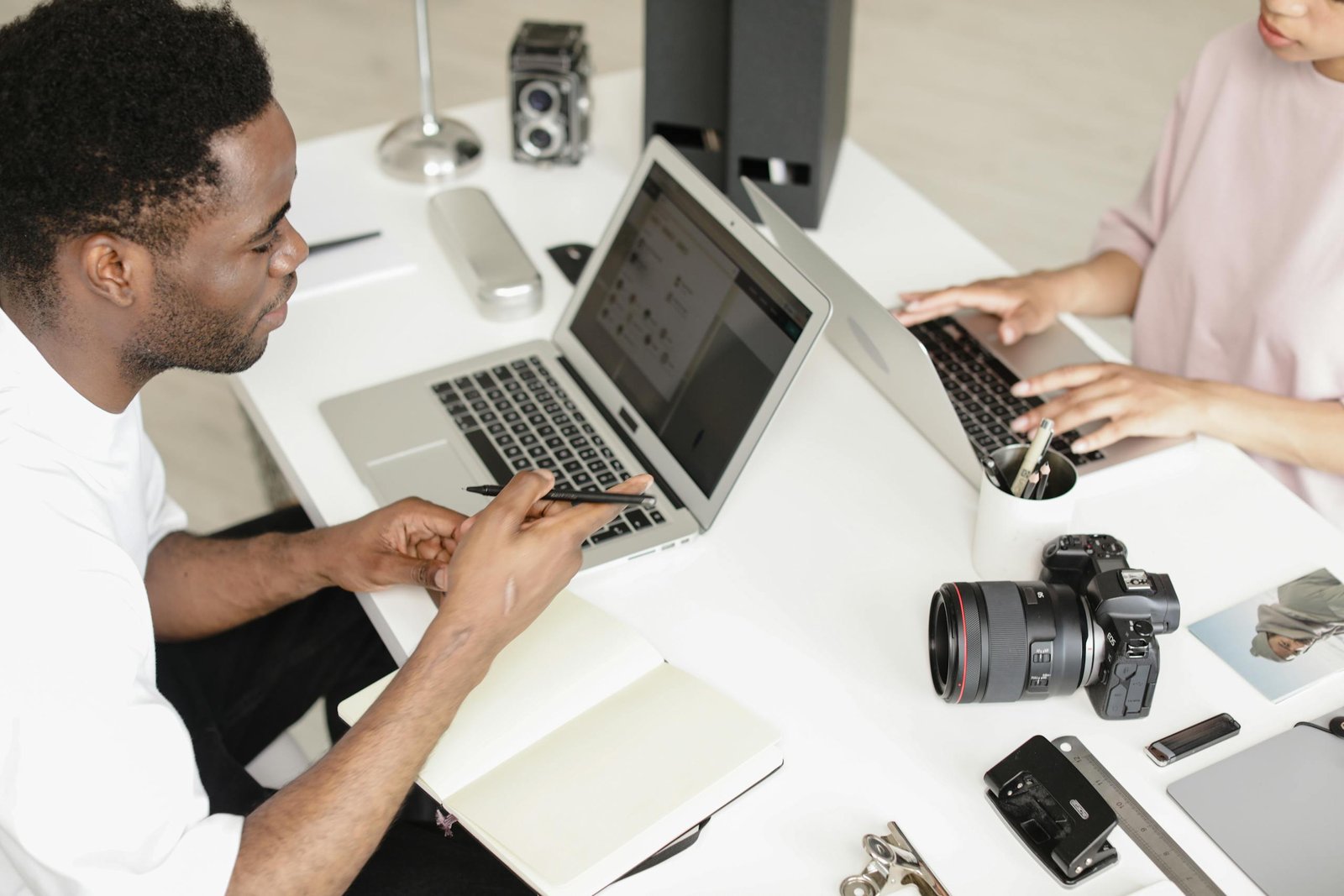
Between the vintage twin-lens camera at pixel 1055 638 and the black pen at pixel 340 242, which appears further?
the black pen at pixel 340 242

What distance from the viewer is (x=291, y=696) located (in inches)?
56.0

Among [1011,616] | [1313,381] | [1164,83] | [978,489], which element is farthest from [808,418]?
[1164,83]

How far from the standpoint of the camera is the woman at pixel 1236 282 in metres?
1.35

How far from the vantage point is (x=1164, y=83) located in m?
3.56

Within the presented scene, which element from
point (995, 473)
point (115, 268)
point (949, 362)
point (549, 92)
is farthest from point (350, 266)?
point (995, 473)

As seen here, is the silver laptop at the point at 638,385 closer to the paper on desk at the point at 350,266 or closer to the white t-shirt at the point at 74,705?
the paper on desk at the point at 350,266

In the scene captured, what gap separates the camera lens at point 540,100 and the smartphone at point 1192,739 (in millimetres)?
1157

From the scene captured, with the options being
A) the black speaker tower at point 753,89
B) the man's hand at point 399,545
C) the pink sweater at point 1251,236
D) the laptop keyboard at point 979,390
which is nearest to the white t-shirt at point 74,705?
the man's hand at point 399,545

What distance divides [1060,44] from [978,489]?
2.86 metres

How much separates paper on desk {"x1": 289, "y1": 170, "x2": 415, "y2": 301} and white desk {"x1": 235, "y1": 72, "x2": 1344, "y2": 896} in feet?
0.04

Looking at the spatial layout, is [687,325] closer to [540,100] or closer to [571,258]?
[571,258]

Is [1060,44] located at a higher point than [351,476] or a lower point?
lower

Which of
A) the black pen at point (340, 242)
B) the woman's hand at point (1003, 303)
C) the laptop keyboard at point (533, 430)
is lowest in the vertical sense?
the laptop keyboard at point (533, 430)

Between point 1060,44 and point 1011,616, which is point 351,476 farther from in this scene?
point 1060,44
